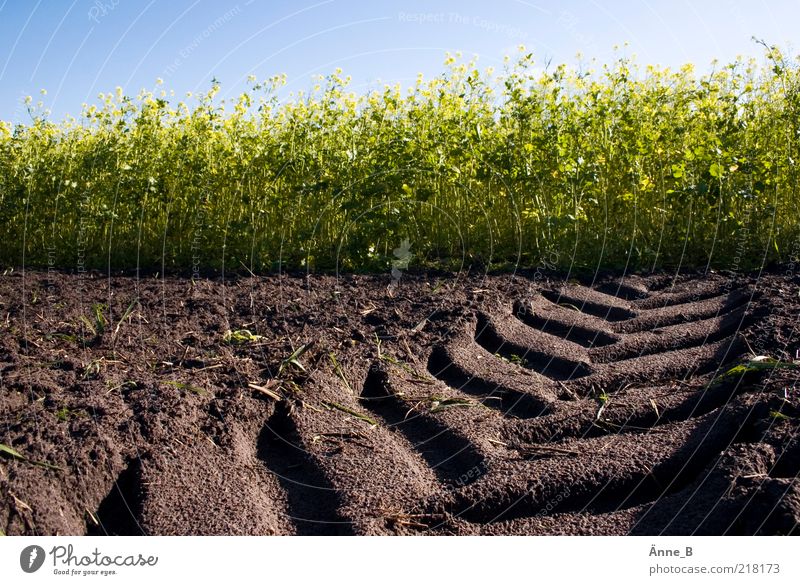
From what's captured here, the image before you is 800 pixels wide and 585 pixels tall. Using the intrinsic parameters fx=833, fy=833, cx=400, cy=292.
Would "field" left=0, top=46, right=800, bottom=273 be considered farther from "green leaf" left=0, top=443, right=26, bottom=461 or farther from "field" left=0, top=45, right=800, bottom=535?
"green leaf" left=0, top=443, right=26, bottom=461

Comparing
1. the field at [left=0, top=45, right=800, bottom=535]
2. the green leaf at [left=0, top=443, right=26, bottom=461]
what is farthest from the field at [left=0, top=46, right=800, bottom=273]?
the green leaf at [left=0, top=443, right=26, bottom=461]

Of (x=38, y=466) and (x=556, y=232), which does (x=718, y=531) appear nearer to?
(x=38, y=466)

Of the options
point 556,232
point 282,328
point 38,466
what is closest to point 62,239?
point 282,328

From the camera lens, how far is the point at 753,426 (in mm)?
2988

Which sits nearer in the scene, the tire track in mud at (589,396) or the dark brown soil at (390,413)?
the dark brown soil at (390,413)

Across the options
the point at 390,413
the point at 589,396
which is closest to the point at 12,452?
the point at 390,413

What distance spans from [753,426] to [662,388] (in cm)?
77

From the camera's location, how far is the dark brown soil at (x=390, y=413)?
261cm

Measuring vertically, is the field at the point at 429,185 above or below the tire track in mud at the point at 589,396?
above

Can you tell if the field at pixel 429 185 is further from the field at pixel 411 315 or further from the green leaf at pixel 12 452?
the green leaf at pixel 12 452

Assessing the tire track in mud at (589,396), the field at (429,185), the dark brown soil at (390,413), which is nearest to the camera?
the dark brown soil at (390,413)

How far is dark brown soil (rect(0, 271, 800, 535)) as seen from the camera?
2.61 meters

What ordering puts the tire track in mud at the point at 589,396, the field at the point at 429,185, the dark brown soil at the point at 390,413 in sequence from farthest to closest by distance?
the field at the point at 429,185 < the tire track in mud at the point at 589,396 < the dark brown soil at the point at 390,413

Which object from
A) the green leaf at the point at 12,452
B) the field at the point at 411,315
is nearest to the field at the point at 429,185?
the field at the point at 411,315
